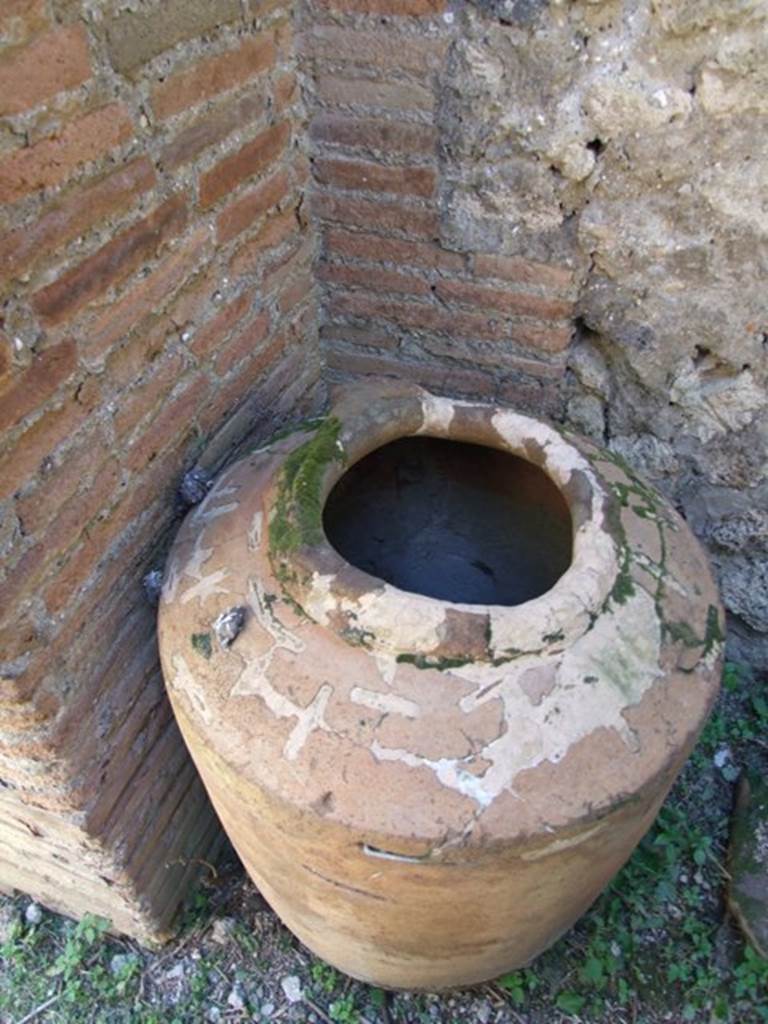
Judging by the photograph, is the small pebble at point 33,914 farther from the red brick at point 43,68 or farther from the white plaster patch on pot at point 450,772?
the red brick at point 43,68

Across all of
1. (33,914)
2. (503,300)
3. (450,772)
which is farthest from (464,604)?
(33,914)

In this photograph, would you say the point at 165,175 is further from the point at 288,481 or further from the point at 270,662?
the point at 270,662

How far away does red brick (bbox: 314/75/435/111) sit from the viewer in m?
1.71

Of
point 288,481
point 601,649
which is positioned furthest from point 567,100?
point 601,649

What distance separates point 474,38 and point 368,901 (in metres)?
1.53

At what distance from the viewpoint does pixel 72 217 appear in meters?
1.24

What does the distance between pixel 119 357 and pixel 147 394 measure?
0.10m

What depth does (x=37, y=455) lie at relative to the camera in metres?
1.28

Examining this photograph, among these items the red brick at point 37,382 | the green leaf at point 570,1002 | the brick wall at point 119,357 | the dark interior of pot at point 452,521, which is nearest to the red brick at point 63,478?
the brick wall at point 119,357

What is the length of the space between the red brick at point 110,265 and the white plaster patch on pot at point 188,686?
550mm

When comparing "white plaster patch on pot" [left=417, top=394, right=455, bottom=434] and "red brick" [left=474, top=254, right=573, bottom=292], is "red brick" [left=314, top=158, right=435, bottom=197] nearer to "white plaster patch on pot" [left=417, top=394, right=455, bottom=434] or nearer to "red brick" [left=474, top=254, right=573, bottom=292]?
"red brick" [left=474, top=254, right=573, bottom=292]

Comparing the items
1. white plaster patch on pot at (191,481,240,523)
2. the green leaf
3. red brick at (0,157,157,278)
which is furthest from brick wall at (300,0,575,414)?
the green leaf

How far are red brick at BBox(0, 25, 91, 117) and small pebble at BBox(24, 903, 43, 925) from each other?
1677 mm

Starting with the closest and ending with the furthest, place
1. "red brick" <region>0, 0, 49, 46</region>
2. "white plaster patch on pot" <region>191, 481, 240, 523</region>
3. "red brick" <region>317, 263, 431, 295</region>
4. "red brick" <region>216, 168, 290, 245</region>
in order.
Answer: "red brick" <region>0, 0, 49, 46</region>, "white plaster patch on pot" <region>191, 481, 240, 523</region>, "red brick" <region>216, 168, 290, 245</region>, "red brick" <region>317, 263, 431, 295</region>
